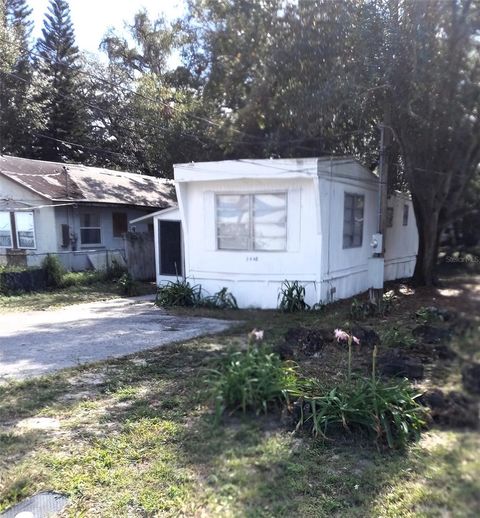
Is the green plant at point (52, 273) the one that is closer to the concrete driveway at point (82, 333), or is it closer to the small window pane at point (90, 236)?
the concrete driveway at point (82, 333)

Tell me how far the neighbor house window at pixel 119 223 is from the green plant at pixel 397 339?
1433cm

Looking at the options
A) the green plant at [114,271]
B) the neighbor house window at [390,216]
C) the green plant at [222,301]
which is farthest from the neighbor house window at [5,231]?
the neighbor house window at [390,216]

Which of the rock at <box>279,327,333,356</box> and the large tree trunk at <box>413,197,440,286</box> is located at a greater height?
the large tree trunk at <box>413,197,440,286</box>

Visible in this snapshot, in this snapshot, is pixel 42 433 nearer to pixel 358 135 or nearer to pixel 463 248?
pixel 463 248

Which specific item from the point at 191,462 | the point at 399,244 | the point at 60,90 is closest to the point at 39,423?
the point at 191,462

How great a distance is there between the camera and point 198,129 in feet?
52.1

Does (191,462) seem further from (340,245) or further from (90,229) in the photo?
(90,229)

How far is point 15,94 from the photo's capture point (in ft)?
82.1

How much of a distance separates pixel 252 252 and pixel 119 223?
10.5 metres

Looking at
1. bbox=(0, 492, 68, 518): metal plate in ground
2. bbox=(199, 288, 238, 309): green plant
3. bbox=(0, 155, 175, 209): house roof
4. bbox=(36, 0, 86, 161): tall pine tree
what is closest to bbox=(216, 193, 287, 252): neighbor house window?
bbox=(199, 288, 238, 309): green plant

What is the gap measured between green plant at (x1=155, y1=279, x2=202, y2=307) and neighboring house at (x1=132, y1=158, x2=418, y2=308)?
0.86ft

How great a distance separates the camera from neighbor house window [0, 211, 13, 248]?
1697cm

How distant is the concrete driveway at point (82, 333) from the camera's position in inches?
241

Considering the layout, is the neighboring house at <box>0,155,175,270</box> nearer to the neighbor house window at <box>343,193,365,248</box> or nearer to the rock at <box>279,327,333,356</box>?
the neighbor house window at <box>343,193,365,248</box>
